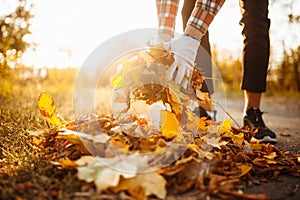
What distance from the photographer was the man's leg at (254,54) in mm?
2398

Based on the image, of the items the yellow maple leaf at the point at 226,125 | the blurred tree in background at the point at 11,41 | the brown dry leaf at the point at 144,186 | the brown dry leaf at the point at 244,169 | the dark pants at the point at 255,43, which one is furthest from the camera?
the blurred tree in background at the point at 11,41

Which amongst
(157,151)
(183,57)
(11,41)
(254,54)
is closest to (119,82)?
(183,57)

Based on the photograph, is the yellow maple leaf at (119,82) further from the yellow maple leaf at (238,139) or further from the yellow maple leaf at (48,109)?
the yellow maple leaf at (238,139)

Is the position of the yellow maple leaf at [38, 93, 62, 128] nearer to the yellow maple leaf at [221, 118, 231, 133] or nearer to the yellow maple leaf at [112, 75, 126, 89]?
the yellow maple leaf at [112, 75, 126, 89]

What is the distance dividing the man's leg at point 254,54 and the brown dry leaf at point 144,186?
4.60 ft

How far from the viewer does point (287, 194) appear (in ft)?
4.34

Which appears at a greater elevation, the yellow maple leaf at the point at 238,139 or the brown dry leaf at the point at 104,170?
the yellow maple leaf at the point at 238,139

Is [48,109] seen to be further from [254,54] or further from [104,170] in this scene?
[254,54]

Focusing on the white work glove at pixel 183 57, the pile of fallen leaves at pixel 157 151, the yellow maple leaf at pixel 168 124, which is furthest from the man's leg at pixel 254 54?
the yellow maple leaf at pixel 168 124

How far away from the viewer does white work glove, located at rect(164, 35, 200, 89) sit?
5.31ft

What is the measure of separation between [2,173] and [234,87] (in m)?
9.25

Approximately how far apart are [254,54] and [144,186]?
1.67 metres

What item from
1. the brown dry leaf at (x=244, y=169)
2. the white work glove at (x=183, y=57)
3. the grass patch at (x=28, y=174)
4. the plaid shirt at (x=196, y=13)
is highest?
the plaid shirt at (x=196, y=13)

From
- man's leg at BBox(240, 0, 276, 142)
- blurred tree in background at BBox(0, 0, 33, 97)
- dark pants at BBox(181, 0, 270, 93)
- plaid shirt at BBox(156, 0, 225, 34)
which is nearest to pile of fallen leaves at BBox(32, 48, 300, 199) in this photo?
plaid shirt at BBox(156, 0, 225, 34)
